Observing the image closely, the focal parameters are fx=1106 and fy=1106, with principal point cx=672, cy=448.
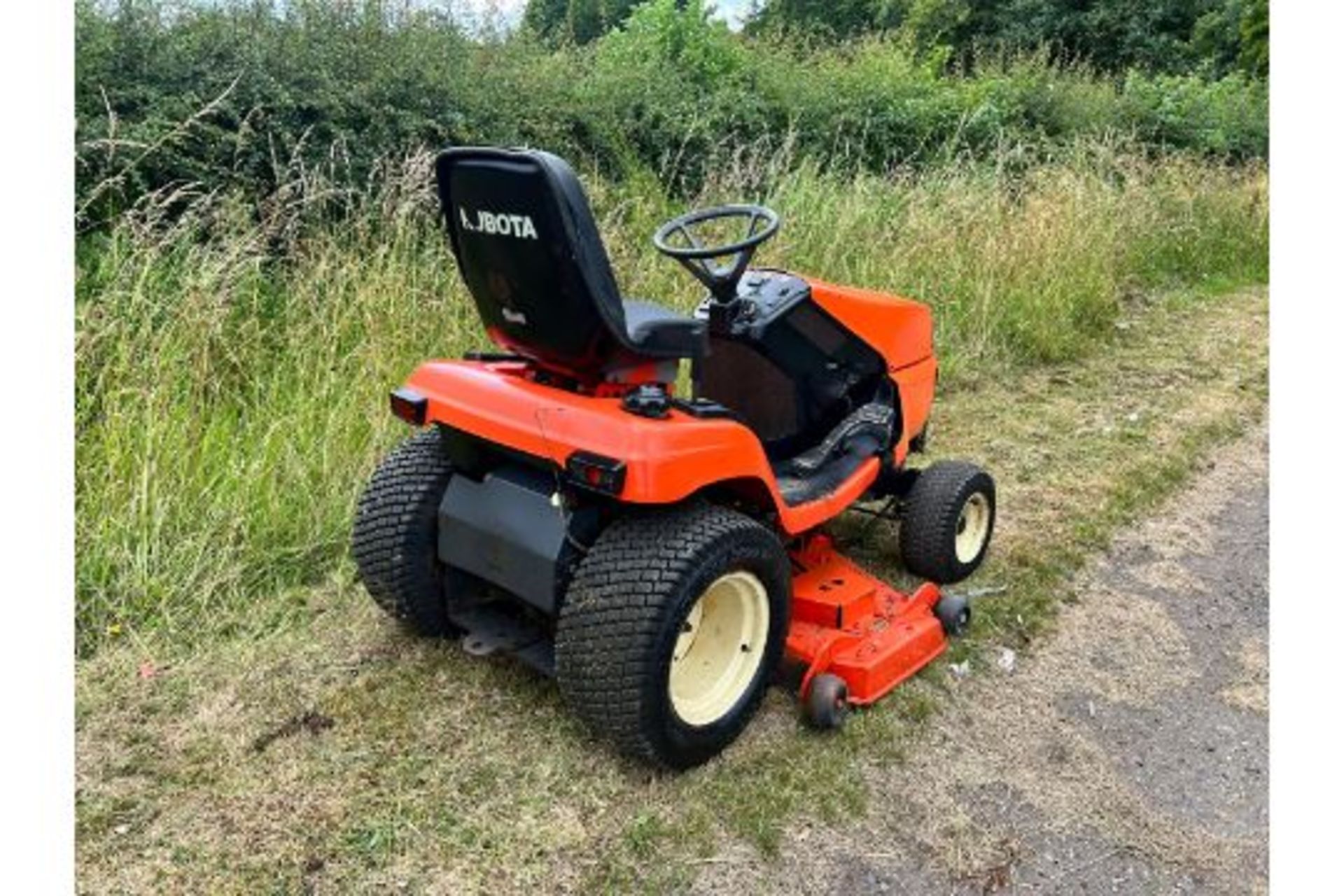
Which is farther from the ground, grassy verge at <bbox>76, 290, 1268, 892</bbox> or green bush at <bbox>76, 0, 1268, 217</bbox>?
green bush at <bbox>76, 0, 1268, 217</bbox>

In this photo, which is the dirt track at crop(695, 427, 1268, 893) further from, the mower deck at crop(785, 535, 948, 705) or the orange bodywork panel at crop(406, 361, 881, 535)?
the orange bodywork panel at crop(406, 361, 881, 535)

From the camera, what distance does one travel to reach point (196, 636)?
3033 millimetres

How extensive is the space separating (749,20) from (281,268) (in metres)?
10.5

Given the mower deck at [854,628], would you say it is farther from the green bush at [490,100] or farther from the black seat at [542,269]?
the green bush at [490,100]

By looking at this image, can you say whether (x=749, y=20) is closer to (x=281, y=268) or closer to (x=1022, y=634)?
(x=281, y=268)

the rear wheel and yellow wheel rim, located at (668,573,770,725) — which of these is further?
yellow wheel rim, located at (668,573,770,725)

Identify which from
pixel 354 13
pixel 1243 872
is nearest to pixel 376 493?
pixel 1243 872

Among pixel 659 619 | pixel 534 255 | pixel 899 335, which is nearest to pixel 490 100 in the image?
pixel 899 335

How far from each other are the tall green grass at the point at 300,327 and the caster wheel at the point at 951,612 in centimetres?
184

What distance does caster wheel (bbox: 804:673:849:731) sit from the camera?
274 cm

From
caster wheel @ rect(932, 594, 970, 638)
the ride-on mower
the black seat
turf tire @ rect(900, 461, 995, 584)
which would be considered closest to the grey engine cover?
the ride-on mower

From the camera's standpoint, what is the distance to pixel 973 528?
367 cm

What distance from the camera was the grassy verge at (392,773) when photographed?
227 centimetres

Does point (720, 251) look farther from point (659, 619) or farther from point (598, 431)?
point (659, 619)
